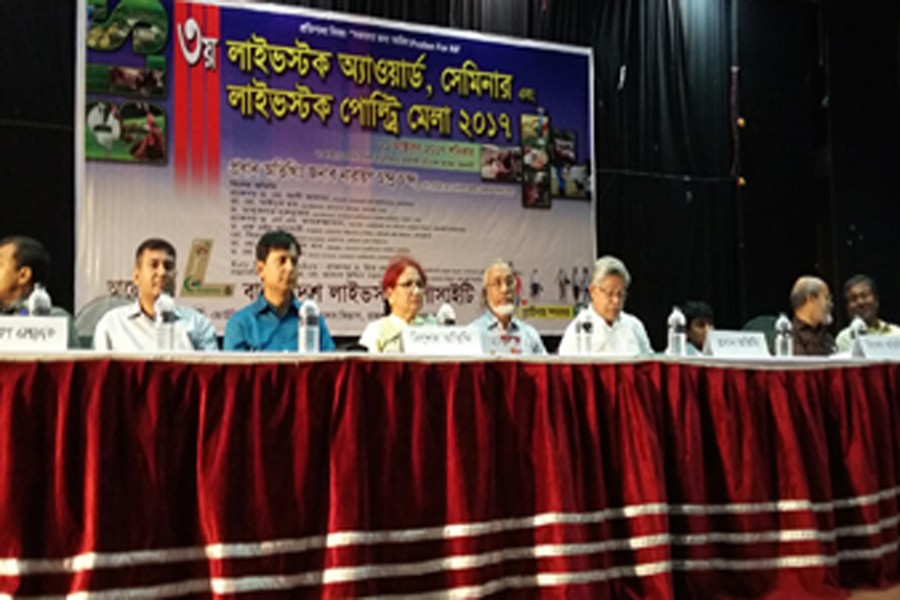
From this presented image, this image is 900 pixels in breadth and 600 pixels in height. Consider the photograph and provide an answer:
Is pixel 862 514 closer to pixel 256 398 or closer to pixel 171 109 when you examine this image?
pixel 256 398

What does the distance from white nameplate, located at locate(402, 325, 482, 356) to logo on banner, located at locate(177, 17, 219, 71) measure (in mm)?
2704

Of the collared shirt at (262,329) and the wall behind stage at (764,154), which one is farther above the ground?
the wall behind stage at (764,154)

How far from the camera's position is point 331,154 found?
14.8 ft

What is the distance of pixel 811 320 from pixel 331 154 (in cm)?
243

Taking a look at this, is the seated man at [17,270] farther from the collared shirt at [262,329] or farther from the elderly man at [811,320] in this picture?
the elderly man at [811,320]

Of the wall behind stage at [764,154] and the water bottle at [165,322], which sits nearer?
the water bottle at [165,322]

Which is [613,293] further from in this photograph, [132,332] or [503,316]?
[132,332]

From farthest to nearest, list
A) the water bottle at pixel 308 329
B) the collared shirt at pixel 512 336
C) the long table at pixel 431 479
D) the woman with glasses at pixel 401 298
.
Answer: the collared shirt at pixel 512 336, the woman with glasses at pixel 401 298, the water bottle at pixel 308 329, the long table at pixel 431 479

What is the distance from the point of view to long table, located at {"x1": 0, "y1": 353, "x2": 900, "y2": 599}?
160cm

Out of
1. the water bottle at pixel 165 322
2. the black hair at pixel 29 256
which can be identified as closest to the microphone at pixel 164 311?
the water bottle at pixel 165 322

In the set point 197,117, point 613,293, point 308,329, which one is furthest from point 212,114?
point 308,329

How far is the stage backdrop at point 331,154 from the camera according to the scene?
13.1 ft

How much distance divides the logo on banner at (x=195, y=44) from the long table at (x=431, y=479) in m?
2.86

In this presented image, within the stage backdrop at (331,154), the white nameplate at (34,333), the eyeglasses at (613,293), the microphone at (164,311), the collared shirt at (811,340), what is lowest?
the collared shirt at (811,340)
